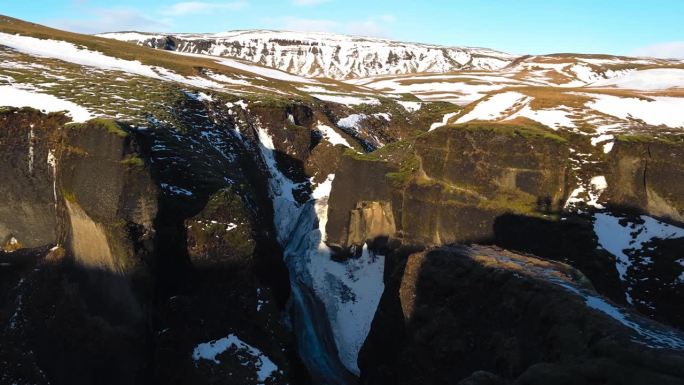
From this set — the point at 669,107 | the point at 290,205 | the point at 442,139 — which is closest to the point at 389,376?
the point at 442,139

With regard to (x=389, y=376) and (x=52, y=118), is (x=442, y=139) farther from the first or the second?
(x=52, y=118)

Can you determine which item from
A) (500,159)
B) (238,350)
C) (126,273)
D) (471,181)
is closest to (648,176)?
(500,159)

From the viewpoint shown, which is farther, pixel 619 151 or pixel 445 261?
pixel 619 151

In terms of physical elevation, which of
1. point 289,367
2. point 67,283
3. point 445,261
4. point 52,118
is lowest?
point 289,367

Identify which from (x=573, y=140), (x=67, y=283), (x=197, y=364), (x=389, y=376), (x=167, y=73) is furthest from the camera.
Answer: (x=167, y=73)

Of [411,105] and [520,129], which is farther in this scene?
[411,105]

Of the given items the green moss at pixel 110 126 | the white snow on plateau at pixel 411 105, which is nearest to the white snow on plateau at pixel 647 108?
the white snow on plateau at pixel 411 105

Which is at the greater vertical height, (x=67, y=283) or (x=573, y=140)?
(x=573, y=140)

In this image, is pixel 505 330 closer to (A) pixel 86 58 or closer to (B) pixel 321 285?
(B) pixel 321 285
